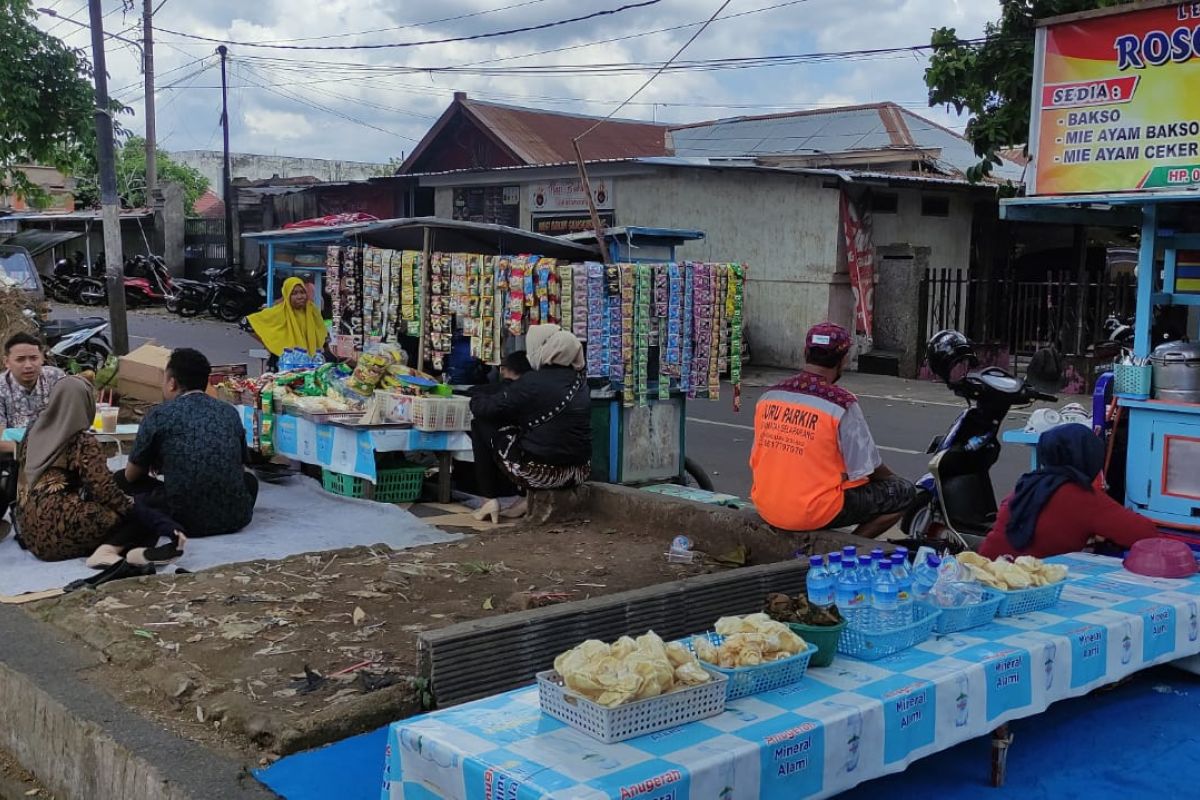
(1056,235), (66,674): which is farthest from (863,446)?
(1056,235)

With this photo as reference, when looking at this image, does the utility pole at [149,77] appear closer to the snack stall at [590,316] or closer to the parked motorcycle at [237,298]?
the parked motorcycle at [237,298]

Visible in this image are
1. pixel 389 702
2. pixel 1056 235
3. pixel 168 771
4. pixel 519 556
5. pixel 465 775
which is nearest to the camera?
pixel 465 775

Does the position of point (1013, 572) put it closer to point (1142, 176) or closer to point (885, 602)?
point (885, 602)

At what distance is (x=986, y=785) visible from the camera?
3.56 metres

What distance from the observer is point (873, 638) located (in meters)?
3.37

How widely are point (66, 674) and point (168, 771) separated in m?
1.11

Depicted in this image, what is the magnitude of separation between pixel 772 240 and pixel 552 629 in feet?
49.8

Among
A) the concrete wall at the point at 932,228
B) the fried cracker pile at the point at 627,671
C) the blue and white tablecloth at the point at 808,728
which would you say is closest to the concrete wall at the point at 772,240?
the concrete wall at the point at 932,228

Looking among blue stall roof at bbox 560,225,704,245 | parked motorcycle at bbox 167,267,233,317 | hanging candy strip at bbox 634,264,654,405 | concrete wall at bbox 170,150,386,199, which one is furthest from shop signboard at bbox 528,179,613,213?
concrete wall at bbox 170,150,386,199

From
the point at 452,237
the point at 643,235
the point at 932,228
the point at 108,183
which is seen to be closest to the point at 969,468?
the point at 643,235

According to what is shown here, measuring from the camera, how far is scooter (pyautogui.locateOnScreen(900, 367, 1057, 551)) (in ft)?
20.1

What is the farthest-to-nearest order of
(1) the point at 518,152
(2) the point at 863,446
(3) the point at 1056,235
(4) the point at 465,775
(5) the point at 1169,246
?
(1) the point at 518,152 → (3) the point at 1056,235 → (5) the point at 1169,246 → (2) the point at 863,446 → (4) the point at 465,775

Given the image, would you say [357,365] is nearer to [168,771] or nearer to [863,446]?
→ [863,446]

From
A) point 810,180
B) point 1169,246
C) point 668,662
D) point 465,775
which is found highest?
point 810,180
